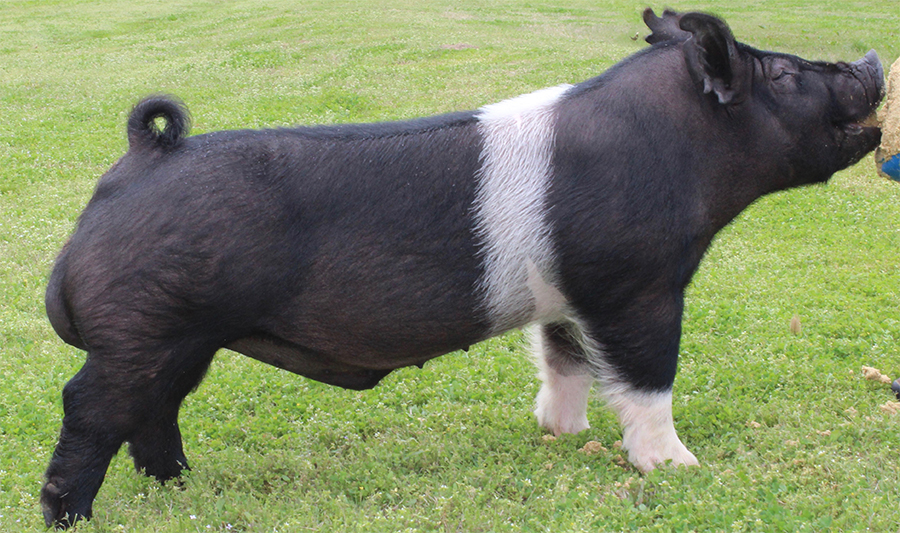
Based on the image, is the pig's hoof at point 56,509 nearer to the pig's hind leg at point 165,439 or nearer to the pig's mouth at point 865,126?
the pig's hind leg at point 165,439

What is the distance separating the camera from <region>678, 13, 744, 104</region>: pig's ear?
3656 mm

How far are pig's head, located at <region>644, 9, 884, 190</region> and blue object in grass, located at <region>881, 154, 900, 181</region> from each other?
0.17 m

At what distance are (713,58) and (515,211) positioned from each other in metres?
1.03

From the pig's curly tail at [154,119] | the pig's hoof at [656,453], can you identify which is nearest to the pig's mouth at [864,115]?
the pig's hoof at [656,453]

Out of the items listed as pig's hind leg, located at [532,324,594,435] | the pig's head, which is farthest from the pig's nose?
pig's hind leg, located at [532,324,594,435]

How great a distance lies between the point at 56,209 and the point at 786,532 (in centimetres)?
713

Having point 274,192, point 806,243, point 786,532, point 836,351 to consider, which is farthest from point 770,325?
point 274,192

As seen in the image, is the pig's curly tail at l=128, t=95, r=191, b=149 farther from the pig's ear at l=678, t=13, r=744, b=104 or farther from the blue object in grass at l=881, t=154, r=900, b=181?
the blue object in grass at l=881, t=154, r=900, b=181

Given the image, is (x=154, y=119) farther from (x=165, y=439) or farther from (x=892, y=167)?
(x=892, y=167)

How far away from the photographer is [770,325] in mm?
5840

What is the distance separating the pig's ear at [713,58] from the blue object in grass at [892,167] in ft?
3.19

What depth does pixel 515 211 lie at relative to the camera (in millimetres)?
3689

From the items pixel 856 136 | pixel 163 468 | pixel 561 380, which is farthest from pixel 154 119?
pixel 856 136

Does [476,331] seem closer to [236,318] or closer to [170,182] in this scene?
[236,318]
